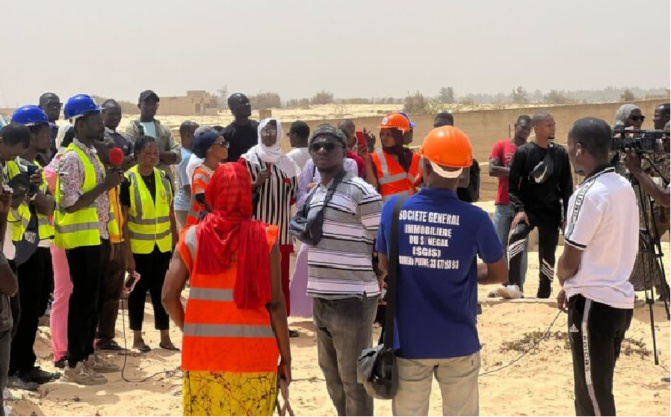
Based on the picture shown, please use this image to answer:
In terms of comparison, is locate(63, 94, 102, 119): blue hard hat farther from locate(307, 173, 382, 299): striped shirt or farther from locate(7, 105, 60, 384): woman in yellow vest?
locate(307, 173, 382, 299): striped shirt

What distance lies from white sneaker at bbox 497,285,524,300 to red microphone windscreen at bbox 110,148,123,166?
481 cm

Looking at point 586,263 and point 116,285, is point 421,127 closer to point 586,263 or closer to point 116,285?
point 116,285

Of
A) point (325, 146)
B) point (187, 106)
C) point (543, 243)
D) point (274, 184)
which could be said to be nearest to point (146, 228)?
point (274, 184)

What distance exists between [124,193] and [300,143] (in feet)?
6.07

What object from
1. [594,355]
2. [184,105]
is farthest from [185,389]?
[184,105]

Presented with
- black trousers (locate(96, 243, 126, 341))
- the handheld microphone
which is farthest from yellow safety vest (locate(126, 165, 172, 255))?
the handheld microphone

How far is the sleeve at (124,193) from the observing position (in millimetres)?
8164

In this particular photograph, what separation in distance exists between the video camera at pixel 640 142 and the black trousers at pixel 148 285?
4.19m

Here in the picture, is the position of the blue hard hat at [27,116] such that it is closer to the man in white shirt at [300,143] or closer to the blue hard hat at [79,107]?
the blue hard hat at [79,107]

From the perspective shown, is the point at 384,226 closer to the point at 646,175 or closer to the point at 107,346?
the point at 646,175

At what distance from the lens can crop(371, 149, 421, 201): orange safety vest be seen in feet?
27.2

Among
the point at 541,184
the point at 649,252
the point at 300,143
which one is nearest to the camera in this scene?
the point at 649,252

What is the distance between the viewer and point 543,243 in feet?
32.5

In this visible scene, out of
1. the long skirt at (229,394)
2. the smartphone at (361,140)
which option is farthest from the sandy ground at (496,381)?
the long skirt at (229,394)
